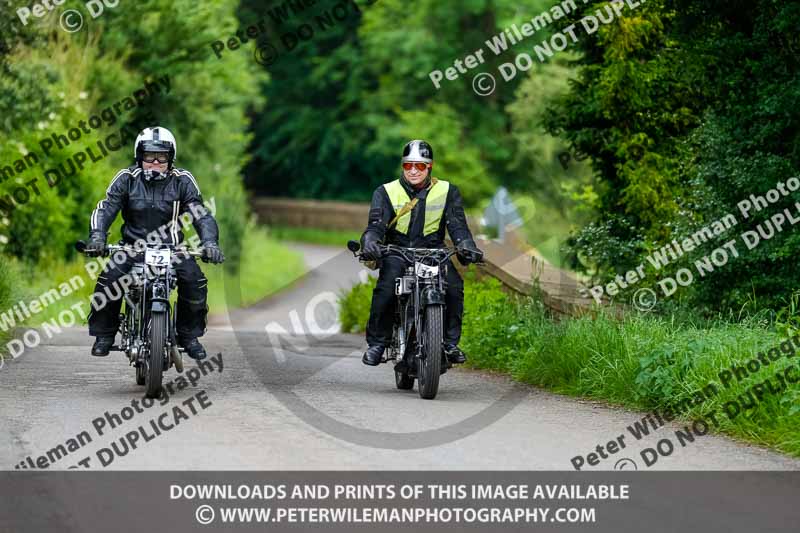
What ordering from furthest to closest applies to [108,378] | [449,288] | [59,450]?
[108,378]
[449,288]
[59,450]

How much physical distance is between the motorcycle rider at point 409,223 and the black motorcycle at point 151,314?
150 centimetres

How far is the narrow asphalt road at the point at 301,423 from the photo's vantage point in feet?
28.9

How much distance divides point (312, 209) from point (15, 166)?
34.2m

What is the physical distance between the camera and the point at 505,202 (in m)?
29.8

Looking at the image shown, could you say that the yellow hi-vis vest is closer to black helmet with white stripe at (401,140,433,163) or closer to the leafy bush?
black helmet with white stripe at (401,140,433,163)

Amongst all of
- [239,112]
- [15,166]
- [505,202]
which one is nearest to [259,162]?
[239,112]

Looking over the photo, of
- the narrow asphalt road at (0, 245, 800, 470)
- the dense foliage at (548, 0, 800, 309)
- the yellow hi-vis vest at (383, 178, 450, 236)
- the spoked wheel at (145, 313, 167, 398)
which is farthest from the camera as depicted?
the dense foliage at (548, 0, 800, 309)

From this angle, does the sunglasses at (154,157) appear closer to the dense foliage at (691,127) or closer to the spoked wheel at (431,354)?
the spoked wheel at (431,354)

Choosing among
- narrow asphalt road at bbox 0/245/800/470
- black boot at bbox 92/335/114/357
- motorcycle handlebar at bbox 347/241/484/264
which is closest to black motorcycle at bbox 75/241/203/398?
black boot at bbox 92/335/114/357

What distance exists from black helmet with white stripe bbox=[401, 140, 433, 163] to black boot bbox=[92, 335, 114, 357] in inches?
106

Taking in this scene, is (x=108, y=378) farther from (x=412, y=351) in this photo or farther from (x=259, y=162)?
(x=259, y=162)

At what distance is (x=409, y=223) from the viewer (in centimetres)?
1220

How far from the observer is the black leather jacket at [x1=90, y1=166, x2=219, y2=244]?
1188 centimetres

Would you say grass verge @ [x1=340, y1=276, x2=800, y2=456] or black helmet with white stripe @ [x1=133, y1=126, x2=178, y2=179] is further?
black helmet with white stripe @ [x1=133, y1=126, x2=178, y2=179]
